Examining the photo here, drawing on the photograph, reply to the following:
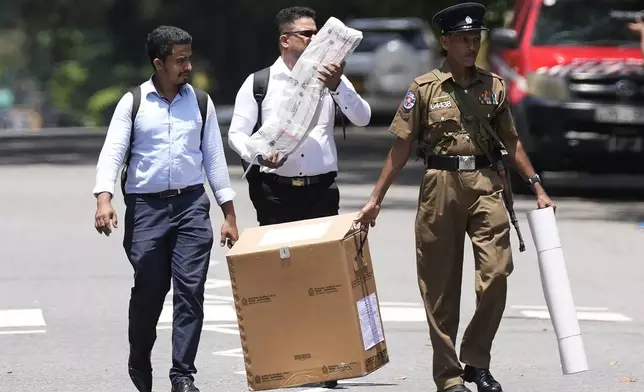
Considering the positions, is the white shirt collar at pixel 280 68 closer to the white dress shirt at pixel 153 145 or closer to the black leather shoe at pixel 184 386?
the white dress shirt at pixel 153 145

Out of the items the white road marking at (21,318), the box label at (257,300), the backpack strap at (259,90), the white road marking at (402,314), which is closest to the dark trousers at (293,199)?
the backpack strap at (259,90)

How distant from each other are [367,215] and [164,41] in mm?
1243

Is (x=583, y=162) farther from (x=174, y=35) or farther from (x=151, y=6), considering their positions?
(x=151, y=6)

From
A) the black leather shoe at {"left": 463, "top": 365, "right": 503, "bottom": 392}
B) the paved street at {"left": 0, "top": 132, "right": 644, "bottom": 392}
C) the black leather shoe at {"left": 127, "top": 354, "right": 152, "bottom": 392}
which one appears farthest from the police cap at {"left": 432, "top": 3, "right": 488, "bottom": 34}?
the black leather shoe at {"left": 127, "top": 354, "right": 152, "bottom": 392}

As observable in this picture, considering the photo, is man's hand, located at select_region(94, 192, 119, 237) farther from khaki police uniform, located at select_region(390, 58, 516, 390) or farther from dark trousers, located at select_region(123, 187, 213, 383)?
khaki police uniform, located at select_region(390, 58, 516, 390)

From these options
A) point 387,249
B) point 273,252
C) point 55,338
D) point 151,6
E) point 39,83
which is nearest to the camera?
point 273,252

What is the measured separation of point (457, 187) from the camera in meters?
7.65

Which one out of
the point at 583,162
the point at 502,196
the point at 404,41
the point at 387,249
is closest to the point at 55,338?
the point at 502,196

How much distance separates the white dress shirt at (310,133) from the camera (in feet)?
27.4

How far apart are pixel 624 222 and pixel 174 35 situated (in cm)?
986

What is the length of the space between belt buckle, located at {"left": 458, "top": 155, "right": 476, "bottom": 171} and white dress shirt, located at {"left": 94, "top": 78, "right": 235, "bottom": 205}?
48.2 inches

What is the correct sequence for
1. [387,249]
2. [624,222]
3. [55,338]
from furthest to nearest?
[624,222] → [387,249] → [55,338]

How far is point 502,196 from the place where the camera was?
775 cm

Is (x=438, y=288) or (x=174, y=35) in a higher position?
(x=174, y=35)
